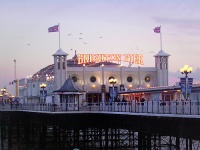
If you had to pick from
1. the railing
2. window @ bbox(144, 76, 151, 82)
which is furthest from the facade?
the railing

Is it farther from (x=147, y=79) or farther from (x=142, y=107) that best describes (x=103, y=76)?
(x=142, y=107)

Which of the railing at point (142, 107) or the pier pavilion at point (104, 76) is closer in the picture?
the railing at point (142, 107)

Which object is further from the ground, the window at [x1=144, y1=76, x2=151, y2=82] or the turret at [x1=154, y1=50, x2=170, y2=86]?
the turret at [x1=154, y1=50, x2=170, y2=86]

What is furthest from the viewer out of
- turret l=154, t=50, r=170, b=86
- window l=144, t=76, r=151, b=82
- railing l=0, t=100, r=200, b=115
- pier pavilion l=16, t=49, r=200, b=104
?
window l=144, t=76, r=151, b=82

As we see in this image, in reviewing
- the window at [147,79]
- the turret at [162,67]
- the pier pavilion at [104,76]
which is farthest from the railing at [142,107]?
the window at [147,79]

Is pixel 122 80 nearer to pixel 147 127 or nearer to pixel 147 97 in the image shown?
pixel 147 97

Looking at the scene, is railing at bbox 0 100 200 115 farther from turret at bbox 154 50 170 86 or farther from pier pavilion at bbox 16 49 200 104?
turret at bbox 154 50 170 86

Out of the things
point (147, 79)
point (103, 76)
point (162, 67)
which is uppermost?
point (162, 67)

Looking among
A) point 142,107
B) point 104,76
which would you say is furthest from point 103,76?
point 142,107

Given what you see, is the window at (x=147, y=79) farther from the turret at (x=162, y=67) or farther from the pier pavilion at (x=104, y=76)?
the turret at (x=162, y=67)

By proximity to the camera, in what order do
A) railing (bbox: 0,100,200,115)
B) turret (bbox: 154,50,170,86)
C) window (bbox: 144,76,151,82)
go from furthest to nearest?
window (bbox: 144,76,151,82) < turret (bbox: 154,50,170,86) < railing (bbox: 0,100,200,115)

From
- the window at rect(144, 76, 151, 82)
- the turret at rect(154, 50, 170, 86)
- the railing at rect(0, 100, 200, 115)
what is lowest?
the railing at rect(0, 100, 200, 115)

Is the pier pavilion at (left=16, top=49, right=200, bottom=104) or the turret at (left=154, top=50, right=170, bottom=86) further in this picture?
the turret at (left=154, top=50, right=170, bottom=86)

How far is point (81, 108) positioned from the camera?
5944cm
